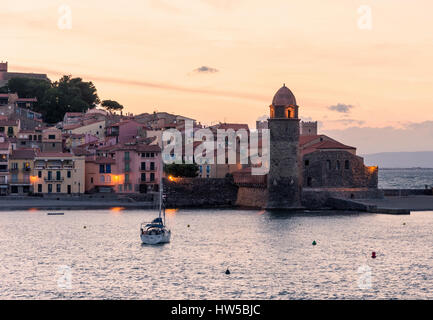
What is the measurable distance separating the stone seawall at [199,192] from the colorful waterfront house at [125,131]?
19929 mm

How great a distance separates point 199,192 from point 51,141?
76.5ft

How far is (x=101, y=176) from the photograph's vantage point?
260 ft

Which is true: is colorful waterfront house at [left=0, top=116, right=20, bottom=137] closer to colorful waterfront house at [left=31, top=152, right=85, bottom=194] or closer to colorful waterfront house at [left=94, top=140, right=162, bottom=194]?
colorful waterfront house at [left=31, top=152, right=85, bottom=194]

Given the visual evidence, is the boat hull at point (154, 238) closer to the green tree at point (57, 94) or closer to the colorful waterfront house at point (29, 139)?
the colorful waterfront house at point (29, 139)

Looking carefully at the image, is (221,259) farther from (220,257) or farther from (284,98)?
(284,98)

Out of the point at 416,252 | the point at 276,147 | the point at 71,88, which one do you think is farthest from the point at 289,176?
the point at 71,88

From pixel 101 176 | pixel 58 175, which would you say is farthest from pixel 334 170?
pixel 58 175

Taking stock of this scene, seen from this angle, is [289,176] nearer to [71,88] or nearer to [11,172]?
[11,172]

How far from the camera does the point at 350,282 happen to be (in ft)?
98.4

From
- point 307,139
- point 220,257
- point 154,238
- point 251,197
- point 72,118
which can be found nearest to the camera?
point 220,257

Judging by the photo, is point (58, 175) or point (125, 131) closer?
point (58, 175)

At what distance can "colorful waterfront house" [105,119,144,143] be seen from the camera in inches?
3784
